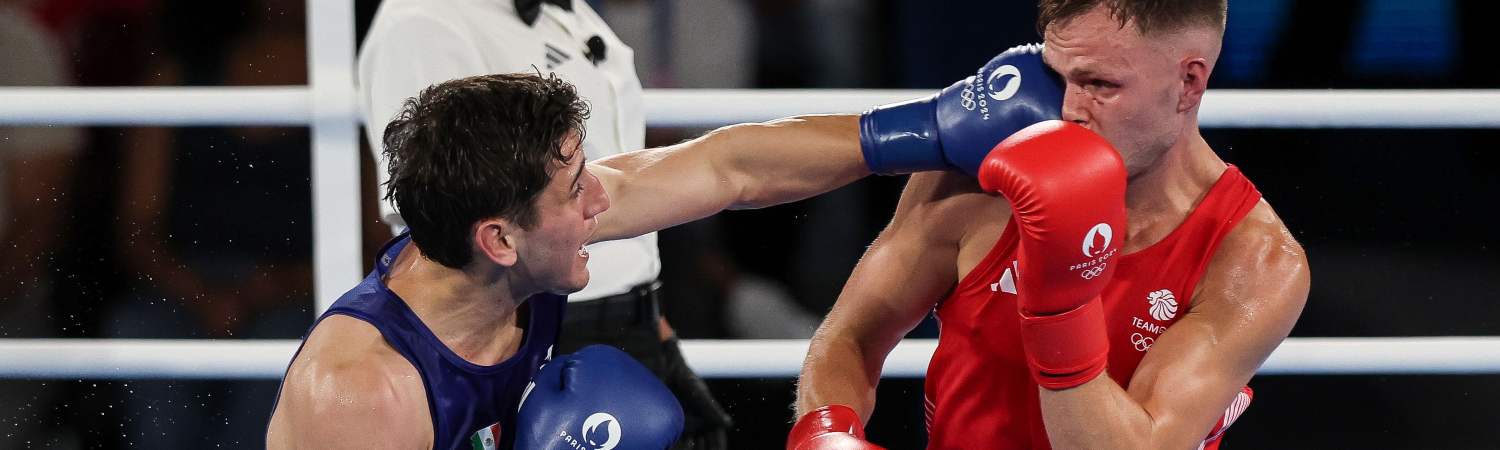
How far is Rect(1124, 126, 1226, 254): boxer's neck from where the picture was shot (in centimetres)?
168

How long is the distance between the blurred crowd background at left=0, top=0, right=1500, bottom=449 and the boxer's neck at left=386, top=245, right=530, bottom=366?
1.22 m

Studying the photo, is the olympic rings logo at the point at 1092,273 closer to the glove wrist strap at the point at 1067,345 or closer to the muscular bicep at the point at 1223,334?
the glove wrist strap at the point at 1067,345

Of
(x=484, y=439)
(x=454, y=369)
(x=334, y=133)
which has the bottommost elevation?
(x=484, y=439)

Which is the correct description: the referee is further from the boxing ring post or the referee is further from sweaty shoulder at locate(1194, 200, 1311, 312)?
sweaty shoulder at locate(1194, 200, 1311, 312)

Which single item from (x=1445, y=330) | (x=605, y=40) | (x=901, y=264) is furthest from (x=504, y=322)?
(x=1445, y=330)

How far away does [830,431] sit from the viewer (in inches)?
65.8

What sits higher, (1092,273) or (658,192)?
(658,192)

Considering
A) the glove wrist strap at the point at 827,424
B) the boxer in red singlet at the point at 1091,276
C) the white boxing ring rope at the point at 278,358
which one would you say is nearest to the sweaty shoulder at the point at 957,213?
the boxer in red singlet at the point at 1091,276

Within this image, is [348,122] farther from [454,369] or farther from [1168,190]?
[1168,190]

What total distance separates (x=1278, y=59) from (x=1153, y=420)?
2.29 meters

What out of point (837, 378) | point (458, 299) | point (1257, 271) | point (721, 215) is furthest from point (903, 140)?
point (721, 215)

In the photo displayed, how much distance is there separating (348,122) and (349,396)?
1.04 metres

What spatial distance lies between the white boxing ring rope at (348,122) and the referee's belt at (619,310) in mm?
269

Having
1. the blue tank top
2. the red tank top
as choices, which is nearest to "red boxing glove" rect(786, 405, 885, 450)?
the red tank top
